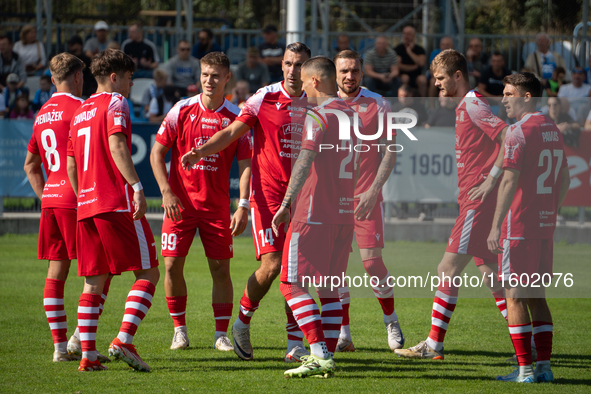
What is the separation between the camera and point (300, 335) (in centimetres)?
558

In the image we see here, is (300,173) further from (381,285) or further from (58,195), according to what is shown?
(58,195)

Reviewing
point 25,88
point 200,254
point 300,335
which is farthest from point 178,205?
point 25,88

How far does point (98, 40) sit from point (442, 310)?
1233cm

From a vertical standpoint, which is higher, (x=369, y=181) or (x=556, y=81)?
(x=556, y=81)

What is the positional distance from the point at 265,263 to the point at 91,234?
1402 mm

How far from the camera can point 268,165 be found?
19.1ft

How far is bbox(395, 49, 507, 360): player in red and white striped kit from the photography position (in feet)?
18.0

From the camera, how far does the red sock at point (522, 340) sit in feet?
16.0

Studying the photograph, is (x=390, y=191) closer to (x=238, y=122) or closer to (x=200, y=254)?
(x=200, y=254)

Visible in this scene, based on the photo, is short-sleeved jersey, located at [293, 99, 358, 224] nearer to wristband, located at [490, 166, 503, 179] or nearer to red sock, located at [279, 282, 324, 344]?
red sock, located at [279, 282, 324, 344]

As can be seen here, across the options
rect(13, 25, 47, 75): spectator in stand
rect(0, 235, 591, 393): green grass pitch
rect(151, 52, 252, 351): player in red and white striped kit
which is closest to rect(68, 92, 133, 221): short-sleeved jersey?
rect(151, 52, 252, 351): player in red and white striped kit

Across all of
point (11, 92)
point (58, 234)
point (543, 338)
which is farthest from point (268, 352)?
point (11, 92)

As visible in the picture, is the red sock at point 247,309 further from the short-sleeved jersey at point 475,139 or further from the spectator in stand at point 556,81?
the spectator in stand at point 556,81

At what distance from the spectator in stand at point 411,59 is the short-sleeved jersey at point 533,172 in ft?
33.4
